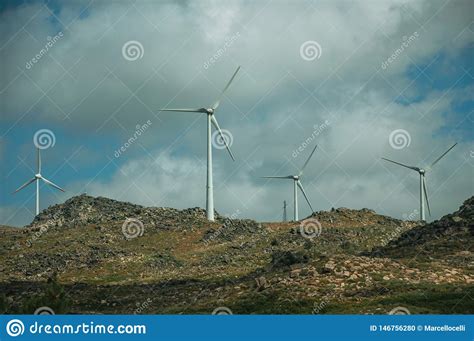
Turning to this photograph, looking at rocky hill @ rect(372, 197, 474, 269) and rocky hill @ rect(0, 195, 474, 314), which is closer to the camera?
rocky hill @ rect(0, 195, 474, 314)

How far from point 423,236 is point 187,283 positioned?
2633 cm

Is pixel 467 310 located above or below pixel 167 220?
below

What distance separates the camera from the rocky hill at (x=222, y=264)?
178 feet

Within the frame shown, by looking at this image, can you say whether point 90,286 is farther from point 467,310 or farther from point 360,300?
point 467,310

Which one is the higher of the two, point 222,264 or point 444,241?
point 222,264

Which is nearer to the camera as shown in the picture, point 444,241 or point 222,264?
point 444,241

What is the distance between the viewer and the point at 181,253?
10794 cm

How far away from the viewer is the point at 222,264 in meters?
93.7

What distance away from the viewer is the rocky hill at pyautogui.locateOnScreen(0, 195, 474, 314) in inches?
2131

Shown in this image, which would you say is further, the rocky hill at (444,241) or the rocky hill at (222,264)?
the rocky hill at (444,241)
